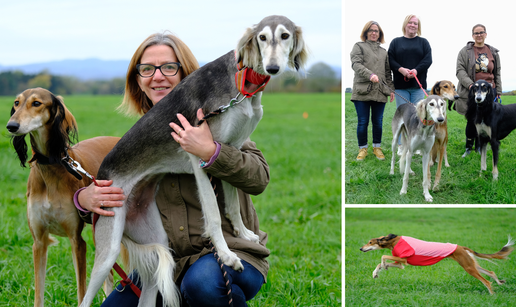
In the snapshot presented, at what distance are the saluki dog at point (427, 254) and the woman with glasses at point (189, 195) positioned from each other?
84 cm

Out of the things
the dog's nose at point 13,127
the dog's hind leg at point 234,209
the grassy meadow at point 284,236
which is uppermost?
the dog's nose at point 13,127

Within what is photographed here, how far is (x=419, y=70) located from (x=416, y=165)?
62 cm

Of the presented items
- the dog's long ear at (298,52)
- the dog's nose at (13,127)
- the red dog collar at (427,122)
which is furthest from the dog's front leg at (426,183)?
the dog's nose at (13,127)

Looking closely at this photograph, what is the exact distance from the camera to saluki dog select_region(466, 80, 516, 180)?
3.03m

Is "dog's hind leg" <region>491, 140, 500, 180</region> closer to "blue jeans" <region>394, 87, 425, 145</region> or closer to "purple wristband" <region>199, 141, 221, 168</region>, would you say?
"blue jeans" <region>394, 87, 425, 145</region>

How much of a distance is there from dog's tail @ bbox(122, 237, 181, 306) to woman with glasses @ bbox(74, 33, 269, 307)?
0.08 meters

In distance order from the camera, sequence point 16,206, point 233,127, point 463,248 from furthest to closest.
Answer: point 16,206 → point 463,248 → point 233,127

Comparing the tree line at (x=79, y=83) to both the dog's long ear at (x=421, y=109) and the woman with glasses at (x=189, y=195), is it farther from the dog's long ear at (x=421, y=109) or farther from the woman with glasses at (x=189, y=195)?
the dog's long ear at (x=421, y=109)

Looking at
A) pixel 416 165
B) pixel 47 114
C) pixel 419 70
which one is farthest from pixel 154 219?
pixel 419 70

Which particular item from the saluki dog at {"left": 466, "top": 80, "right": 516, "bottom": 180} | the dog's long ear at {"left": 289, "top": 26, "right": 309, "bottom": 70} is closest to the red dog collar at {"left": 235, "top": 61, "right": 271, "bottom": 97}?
the dog's long ear at {"left": 289, "top": 26, "right": 309, "bottom": 70}

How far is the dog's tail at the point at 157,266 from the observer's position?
2.78 metres

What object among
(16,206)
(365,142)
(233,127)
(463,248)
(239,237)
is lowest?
(16,206)

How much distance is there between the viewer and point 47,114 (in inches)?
125

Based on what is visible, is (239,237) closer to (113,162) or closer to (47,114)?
(113,162)
